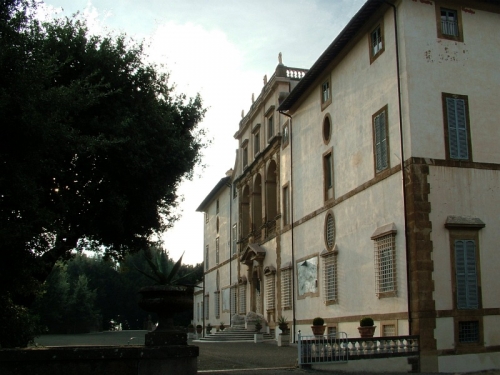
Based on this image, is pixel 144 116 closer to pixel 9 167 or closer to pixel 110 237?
pixel 110 237

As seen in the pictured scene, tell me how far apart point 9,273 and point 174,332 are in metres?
3.37

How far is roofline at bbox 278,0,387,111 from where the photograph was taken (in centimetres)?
2037

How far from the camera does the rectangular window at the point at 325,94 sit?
24.8 metres

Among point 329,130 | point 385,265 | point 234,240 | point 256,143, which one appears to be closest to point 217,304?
point 234,240

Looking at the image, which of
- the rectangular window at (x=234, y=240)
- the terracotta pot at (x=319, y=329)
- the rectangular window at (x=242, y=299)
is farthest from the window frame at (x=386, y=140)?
the rectangular window at (x=234, y=240)

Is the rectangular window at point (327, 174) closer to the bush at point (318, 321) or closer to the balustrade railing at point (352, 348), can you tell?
the bush at point (318, 321)

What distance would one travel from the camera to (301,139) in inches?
1113

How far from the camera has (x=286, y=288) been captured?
1171 inches

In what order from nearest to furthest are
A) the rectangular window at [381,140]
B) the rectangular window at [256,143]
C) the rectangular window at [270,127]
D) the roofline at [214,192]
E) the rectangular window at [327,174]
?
the rectangular window at [381,140]
the rectangular window at [327,174]
the rectangular window at [270,127]
the rectangular window at [256,143]
the roofline at [214,192]

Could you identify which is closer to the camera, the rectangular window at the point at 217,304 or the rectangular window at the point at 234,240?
the rectangular window at the point at 234,240

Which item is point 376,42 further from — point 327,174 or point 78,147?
point 78,147

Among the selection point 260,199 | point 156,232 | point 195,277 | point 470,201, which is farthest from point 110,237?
point 195,277

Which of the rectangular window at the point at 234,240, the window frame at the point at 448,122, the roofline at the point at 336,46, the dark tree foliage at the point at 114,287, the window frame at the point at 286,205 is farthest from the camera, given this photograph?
the dark tree foliage at the point at 114,287

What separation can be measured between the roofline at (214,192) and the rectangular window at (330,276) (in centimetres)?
2060
